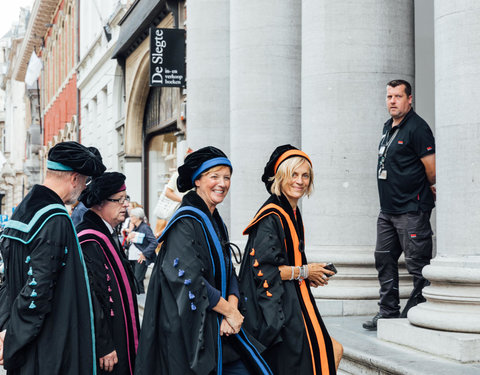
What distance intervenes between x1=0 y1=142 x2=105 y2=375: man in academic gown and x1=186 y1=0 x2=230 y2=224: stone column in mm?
7953

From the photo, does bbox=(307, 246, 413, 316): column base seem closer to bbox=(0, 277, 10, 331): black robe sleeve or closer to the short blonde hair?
the short blonde hair

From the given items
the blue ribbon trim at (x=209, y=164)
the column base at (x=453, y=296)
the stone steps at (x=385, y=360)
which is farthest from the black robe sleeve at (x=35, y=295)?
the column base at (x=453, y=296)

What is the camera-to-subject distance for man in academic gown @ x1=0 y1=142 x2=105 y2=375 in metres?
3.85

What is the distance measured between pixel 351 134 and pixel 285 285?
12.0 feet

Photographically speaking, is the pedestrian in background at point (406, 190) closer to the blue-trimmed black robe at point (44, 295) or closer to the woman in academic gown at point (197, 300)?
the woman in academic gown at point (197, 300)

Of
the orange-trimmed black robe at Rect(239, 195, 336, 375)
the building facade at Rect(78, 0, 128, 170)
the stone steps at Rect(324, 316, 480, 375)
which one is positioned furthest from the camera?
the building facade at Rect(78, 0, 128, 170)

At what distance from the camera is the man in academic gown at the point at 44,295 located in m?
3.85

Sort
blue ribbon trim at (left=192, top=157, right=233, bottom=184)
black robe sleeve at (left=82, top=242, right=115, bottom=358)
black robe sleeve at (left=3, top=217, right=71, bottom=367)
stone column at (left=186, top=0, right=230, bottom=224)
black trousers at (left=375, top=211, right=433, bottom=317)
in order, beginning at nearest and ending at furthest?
black robe sleeve at (left=3, top=217, right=71, bottom=367), black robe sleeve at (left=82, top=242, right=115, bottom=358), blue ribbon trim at (left=192, top=157, right=233, bottom=184), black trousers at (left=375, top=211, right=433, bottom=317), stone column at (left=186, top=0, right=230, bottom=224)

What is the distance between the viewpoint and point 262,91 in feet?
31.9

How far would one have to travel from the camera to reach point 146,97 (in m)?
22.6

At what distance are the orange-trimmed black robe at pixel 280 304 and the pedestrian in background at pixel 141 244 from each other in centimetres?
782

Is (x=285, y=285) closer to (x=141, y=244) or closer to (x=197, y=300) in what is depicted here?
(x=197, y=300)

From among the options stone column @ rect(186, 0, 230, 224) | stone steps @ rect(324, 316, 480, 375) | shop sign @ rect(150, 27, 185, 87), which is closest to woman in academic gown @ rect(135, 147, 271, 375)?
stone steps @ rect(324, 316, 480, 375)

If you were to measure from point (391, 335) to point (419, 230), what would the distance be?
932 mm
